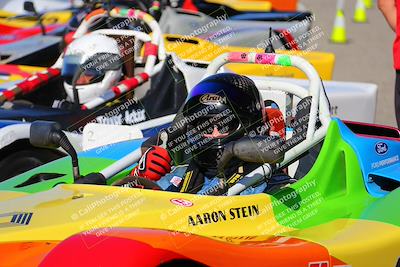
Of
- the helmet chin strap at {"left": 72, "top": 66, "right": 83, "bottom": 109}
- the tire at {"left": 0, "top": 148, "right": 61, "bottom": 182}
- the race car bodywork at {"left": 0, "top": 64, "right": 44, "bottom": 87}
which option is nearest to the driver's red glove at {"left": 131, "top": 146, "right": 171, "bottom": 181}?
the tire at {"left": 0, "top": 148, "right": 61, "bottom": 182}

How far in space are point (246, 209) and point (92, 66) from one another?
11.9 ft

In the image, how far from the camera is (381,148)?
5.23 meters

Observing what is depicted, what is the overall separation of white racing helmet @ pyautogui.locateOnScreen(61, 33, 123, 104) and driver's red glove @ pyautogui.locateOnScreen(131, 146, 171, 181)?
2779 mm

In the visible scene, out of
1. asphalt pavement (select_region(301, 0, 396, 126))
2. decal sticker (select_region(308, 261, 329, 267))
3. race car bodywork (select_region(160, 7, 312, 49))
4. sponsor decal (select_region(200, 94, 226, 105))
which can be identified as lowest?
asphalt pavement (select_region(301, 0, 396, 126))

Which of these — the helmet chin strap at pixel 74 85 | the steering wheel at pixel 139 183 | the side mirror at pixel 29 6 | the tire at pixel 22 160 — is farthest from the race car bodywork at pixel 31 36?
the steering wheel at pixel 139 183

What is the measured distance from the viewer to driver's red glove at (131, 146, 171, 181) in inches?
203

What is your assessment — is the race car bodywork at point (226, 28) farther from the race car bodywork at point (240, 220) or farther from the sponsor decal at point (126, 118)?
the race car bodywork at point (240, 220)

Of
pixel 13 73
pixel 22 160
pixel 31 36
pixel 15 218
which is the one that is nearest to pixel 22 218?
pixel 15 218

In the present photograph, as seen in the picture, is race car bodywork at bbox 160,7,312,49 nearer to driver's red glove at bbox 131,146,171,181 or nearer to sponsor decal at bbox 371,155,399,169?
sponsor decal at bbox 371,155,399,169

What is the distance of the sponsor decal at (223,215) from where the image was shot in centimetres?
443

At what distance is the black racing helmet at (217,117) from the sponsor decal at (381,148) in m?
0.65

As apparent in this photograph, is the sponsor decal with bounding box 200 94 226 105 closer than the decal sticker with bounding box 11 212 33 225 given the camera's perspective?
No

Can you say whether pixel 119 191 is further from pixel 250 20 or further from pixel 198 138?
pixel 250 20

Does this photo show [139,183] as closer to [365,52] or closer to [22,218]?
[22,218]
